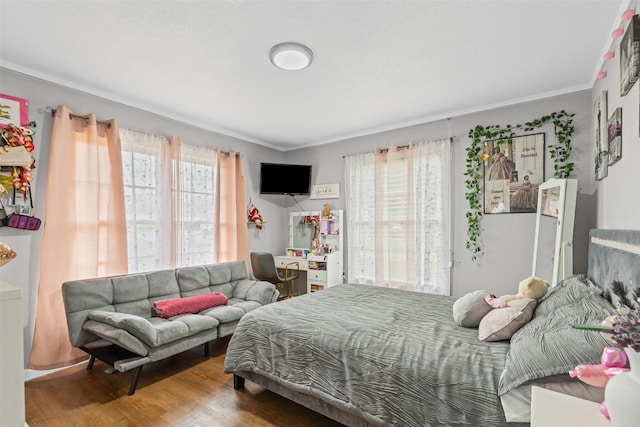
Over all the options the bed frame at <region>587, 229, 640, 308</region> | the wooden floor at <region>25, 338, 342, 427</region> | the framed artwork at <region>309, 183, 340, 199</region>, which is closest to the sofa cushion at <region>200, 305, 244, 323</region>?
the wooden floor at <region>25, 338, 342, 427</region>

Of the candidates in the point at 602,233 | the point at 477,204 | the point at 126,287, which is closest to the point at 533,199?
the point at 477,204

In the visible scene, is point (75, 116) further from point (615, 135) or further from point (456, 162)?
point (615, 135)

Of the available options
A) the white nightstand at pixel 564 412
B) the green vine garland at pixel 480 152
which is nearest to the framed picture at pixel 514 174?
the green vine garland at pixel 480 152

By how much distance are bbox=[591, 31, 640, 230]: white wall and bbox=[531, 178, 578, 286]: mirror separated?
242 millimetres

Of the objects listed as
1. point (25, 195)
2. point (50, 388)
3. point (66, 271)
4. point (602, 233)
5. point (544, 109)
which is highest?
point (544, 109)

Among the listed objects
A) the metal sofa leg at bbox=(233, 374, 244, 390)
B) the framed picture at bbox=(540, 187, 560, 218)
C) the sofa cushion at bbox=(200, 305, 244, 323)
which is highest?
the framed picture at bbox=(540, 187, 560, 218)

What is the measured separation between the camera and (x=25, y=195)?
106 inches

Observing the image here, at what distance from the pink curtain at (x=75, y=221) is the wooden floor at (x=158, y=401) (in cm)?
41

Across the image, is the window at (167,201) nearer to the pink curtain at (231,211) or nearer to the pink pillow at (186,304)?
the pink curtain at (231,211)

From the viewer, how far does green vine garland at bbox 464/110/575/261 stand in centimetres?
316

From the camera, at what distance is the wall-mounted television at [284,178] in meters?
4.81

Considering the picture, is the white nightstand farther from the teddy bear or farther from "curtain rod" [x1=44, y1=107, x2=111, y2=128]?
"curtain rod" [x1=44, y1=107, x2=111, y2=128]

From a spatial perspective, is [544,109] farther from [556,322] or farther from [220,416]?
[220,416]

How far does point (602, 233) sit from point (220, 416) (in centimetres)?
285
